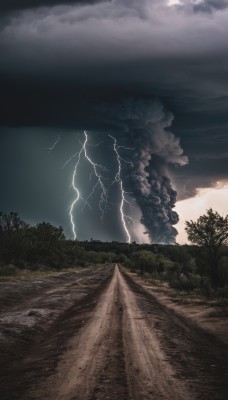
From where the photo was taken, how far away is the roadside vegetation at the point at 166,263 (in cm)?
2927

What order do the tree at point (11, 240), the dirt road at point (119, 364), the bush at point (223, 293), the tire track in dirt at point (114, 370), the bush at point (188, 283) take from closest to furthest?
the tire track in dirt at point (114, 370) → the dirt road at point (119, 364) → the bush at point (223, 293) → the bush at point (188, 283) → the tree at point (11, 240)

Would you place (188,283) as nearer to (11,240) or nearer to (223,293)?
(223,293)

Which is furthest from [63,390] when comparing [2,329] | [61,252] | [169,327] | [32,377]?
[61,252]

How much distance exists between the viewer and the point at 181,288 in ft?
102

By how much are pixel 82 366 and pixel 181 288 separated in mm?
24201

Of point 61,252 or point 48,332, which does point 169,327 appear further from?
point 61,252

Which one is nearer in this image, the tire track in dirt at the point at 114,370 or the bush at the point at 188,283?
the tire track in dirt at the point at 114,370

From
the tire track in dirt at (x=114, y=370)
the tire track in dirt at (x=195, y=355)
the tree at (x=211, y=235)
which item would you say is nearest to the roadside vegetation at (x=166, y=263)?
the tree at (x=211, y=235)

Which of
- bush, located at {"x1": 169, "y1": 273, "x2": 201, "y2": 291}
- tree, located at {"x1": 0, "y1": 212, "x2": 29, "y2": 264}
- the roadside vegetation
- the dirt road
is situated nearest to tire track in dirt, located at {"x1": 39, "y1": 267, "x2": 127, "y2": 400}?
the dirt road

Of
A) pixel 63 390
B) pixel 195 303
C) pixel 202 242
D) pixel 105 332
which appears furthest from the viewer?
pixel 202 242

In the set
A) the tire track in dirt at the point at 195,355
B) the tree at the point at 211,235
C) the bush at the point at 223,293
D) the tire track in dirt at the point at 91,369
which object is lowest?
the tire track in dirt at the point at 91,369

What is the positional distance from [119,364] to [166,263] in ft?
201

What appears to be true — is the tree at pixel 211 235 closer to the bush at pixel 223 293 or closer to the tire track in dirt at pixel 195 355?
the bush at pixel 223 293

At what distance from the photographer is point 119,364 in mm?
7898
